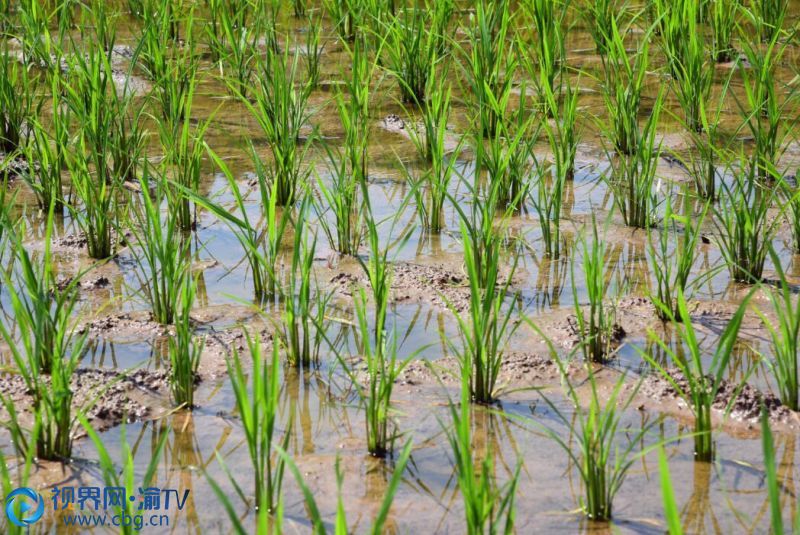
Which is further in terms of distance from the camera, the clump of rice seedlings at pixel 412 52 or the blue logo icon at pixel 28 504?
the clump of rice seedlings at pixel 412 52

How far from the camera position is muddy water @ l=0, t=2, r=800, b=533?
216 cm

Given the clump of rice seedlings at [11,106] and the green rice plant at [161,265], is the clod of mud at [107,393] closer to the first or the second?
the green rice plant at [161,265]

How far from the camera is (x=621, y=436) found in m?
2.40

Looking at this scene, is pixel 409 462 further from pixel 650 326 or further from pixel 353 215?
pixel 353 215

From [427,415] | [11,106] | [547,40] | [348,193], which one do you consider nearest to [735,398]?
[427,415]

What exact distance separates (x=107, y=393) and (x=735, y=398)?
1.42 meters

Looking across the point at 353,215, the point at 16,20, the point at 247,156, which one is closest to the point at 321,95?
the point at 247,156

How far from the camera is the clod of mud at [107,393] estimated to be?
250cm

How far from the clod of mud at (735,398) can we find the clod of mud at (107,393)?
→ 1.15 metres

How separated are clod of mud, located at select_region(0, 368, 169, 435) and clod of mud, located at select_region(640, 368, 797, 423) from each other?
3.77 ft

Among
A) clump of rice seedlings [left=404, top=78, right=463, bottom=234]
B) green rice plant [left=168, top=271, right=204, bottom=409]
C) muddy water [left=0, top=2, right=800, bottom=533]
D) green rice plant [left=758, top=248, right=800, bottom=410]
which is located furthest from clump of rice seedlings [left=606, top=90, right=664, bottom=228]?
green rice plant [left=168, top=271, right=204, bottom=409]

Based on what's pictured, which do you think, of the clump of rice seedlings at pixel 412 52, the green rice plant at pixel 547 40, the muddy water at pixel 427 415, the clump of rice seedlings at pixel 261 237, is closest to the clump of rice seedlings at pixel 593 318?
the muddy water at pixel 427 415

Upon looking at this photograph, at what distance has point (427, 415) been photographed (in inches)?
98.7

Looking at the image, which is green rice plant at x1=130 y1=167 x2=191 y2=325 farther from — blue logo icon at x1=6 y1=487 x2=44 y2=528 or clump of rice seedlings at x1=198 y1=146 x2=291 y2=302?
blue logo icon at x1=6 y1=487 x2=44 y2=528
